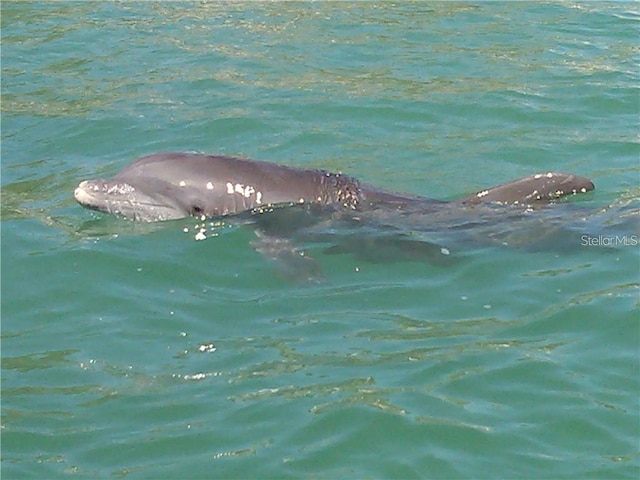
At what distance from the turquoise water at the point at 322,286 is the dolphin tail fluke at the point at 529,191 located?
20.3 inches

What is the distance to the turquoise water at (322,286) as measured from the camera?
20.4 feet

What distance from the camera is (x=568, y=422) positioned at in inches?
248

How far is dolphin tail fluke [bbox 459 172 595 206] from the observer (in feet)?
29.6

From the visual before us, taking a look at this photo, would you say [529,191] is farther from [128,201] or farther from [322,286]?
[128,201]

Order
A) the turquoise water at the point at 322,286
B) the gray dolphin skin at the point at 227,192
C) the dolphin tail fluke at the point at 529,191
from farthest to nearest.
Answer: the gray dolphin skin at the point at 227,192 < the dolphin tail fluke at the point at 529,191 < the turquoise water at the point at 322,286

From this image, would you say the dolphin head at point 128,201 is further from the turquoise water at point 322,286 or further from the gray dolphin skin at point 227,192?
the turquoise water at point 322,286

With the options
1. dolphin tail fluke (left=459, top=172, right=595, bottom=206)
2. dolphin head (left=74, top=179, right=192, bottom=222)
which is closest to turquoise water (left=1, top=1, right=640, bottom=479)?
dolphin head (left=74, top=179, right=192, bottom=222)

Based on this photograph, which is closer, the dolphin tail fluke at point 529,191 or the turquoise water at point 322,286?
the turquoise water at point 322,286

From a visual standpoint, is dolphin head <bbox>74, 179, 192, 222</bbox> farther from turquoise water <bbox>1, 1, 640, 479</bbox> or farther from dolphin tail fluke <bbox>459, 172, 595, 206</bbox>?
dolphin tail fluke <bbox>459, 172, 595, 206</bbox>

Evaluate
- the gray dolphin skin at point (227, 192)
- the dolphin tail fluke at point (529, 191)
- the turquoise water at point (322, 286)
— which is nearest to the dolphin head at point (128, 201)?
the gray dolphin skin at point (227, 192)

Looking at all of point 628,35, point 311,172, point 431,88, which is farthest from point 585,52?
point 311,172

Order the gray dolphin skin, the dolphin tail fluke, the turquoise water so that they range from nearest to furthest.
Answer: the turquoise water
the dolphin tail fluke
the gray dolphin skin

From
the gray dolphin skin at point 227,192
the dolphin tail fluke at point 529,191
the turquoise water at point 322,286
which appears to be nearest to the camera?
the turquoise water at point 322,286

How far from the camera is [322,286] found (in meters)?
8.09
